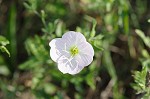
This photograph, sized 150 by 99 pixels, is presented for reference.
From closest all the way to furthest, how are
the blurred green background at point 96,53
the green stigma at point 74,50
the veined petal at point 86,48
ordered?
the veined petal at point 86,48 < the green stigma at point 74,50 < the blurred green background at point 96,53

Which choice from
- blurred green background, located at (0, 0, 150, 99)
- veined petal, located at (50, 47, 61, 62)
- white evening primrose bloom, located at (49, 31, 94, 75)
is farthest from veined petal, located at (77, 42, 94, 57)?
blurred green background, located at (0, 0, 150, 99)

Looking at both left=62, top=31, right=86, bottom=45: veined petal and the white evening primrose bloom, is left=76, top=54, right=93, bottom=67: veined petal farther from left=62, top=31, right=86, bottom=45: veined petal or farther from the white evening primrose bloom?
left=62, top=31, right=86, bottom=45: veined petal

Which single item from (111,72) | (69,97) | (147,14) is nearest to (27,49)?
(69,97)

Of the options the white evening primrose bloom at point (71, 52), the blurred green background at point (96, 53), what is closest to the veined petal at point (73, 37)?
the white evening primrose bloom at point (71, 52)

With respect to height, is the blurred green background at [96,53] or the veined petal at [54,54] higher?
the blurred green background at [96,53]

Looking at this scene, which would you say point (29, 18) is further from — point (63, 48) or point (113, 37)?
point (63, 48)

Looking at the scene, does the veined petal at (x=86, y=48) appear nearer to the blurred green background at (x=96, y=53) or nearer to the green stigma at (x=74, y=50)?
the green stigma at (x=74, y=50)
